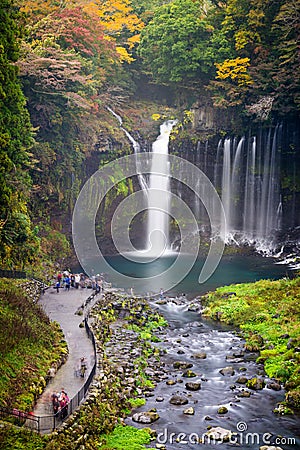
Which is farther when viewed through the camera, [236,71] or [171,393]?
[236,71]

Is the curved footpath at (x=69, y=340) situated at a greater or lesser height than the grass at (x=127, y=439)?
greater

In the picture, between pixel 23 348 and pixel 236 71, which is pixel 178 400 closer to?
pixel 23 348

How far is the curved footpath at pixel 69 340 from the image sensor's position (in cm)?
1366

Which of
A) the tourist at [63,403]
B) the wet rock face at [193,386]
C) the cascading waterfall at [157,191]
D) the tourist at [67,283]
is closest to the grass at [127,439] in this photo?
the tourist at [63,403]

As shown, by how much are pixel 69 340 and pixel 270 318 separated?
9.41 meters

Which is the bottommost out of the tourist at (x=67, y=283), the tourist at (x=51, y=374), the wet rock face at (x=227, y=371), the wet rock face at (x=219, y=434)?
the wet rock face at (x=219, y=434)

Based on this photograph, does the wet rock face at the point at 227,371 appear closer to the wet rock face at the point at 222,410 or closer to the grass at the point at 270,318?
the grass at the point at 270,318

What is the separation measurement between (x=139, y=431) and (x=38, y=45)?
2499 centimetres

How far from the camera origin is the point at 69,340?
1800cm

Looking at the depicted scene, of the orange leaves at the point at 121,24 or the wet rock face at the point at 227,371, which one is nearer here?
the wet rock face at the point at 227,371

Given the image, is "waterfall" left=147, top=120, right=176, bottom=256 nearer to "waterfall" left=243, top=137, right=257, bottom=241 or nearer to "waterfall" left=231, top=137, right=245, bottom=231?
"waterfall" left=231, top=137, right=245, bottom=231

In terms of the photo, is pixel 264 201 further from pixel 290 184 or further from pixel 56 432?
pixel 56 432

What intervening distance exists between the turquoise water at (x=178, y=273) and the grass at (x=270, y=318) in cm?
276

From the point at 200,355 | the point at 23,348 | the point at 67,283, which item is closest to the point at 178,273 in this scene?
the point at 67,283
